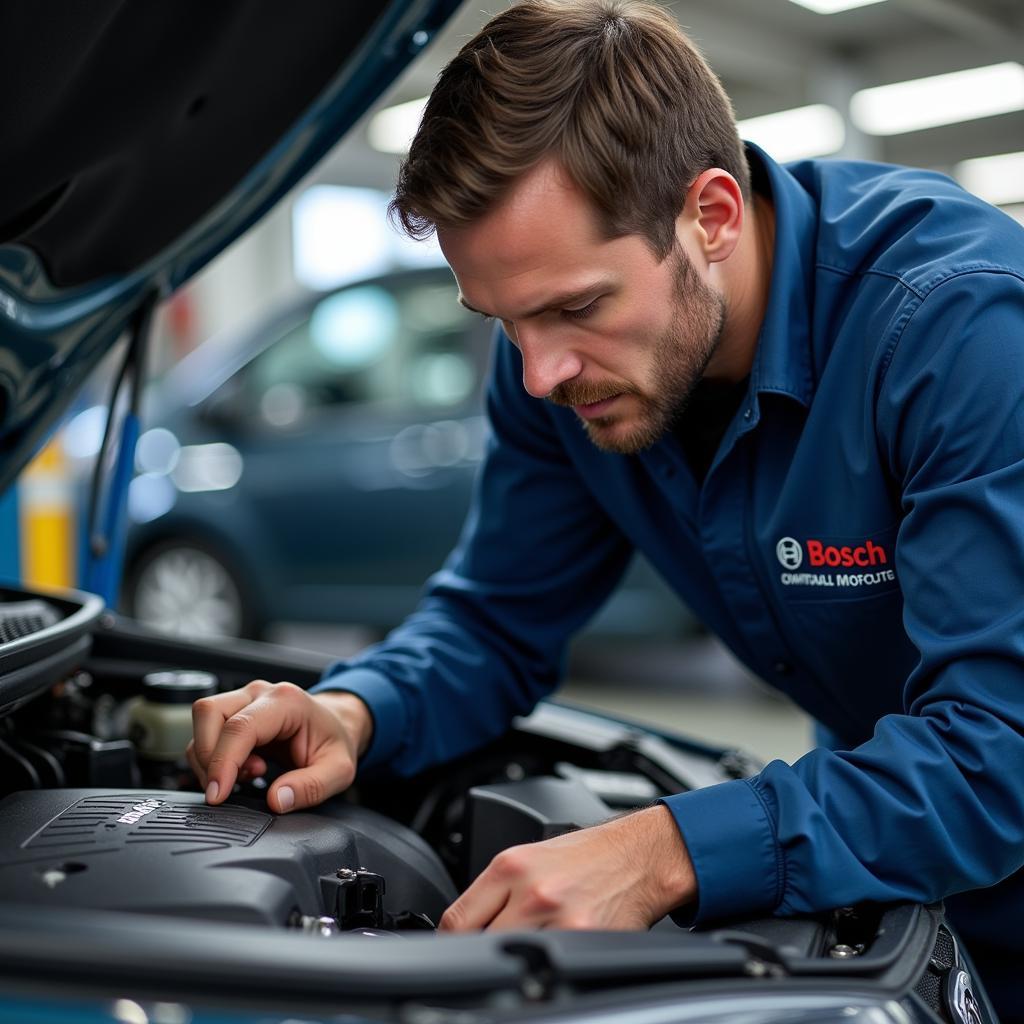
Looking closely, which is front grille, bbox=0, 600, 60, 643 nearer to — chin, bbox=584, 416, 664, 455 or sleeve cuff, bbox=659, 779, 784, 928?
chin, bbox=584, 416, 664, 455

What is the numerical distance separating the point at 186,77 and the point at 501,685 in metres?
0.76

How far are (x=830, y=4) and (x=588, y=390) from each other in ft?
21.7

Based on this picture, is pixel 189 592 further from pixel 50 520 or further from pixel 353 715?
pixel 353 715

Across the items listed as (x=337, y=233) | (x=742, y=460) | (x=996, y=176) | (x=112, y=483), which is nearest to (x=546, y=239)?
(x=742, y=460)

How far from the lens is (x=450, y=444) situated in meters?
4.15

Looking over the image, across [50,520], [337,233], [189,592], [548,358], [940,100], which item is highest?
[940,100]

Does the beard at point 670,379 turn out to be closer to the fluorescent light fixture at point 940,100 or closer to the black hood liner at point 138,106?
the black hood liner at point 138,106

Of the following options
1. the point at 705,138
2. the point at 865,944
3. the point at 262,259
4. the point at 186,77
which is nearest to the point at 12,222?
the point at 186,77

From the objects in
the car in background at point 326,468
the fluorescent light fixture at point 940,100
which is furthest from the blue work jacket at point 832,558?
the fluorescent light fixture at point 940,100

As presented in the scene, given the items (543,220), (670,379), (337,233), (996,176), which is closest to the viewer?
(543,220)

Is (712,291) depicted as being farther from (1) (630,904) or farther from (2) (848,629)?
(1) (630,904)

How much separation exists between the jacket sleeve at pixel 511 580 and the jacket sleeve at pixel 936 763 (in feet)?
1.85

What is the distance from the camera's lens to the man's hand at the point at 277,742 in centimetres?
107

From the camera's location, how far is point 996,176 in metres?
11.8
